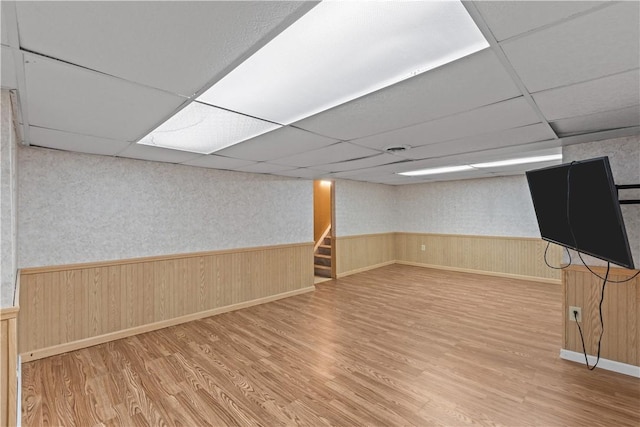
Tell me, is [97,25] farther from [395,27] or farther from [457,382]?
[457,382]

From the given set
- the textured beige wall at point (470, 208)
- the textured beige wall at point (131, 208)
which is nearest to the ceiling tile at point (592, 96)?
the textured beige wall at point (131, 208)

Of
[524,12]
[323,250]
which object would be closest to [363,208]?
[323,250]

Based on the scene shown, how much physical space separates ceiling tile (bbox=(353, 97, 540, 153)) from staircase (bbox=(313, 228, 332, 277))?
13.9 ft

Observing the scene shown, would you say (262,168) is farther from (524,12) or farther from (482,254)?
(482,254)

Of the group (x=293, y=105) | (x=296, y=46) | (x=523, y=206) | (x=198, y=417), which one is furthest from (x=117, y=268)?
(x=523, y=206)

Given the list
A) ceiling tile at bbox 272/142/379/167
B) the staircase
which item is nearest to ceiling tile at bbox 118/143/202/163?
ceiling tile at bbox 272/142/379/167

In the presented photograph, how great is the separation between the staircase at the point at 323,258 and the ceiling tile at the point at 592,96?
523cm

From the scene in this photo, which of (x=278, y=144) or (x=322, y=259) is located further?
(x=322, y=259)

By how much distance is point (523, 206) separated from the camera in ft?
19.4

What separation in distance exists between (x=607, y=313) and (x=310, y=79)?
326cm

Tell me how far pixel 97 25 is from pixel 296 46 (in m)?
0.71

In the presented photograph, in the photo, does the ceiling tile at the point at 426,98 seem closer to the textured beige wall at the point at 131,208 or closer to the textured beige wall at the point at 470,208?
the textured beige wall at the point at 131,208

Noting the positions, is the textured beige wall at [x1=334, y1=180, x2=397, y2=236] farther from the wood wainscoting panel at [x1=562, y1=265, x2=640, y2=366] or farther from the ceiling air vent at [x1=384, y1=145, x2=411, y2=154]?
the wood wainscoting panel at [x1=562, y1=265, x2=640, y2=366]

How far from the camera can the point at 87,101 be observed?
170 centimetres
